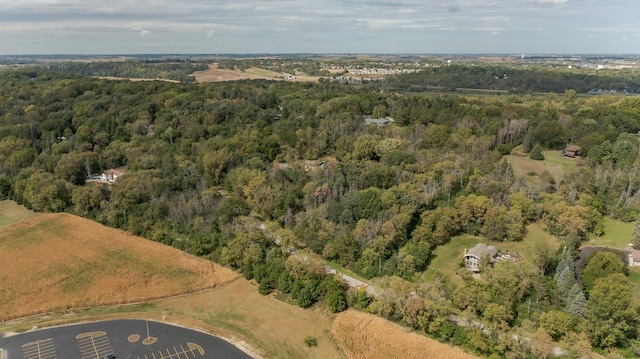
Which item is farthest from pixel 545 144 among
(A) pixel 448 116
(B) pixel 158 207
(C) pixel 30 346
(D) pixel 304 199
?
(C) pixel 30 346

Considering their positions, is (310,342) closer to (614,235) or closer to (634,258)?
(634,258)

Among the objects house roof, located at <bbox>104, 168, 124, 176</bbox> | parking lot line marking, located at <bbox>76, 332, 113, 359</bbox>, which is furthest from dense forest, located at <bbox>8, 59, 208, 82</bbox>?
parking lot line marking, located at <bbox>76, 332, 113, 359</bbox>

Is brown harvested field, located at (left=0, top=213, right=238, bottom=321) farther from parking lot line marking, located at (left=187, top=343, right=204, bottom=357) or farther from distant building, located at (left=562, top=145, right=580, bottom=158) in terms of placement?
distant building, located at (left=562, top=145, right=580, bottom=158)

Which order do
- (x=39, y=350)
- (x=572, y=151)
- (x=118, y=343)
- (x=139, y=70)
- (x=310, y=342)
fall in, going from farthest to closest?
(x=139, y=70), (x=572, y=151), (x=118, y=343), (x=310, y=342), (x=39, y=350)

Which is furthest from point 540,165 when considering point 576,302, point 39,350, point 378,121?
point 39,350

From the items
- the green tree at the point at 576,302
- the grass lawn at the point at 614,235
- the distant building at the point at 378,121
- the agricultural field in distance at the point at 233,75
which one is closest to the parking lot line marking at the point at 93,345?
the green tree at the point at 576,302

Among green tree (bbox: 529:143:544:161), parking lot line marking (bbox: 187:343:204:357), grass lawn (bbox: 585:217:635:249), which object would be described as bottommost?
parking lot line marking (bbox: 187:343:204:357)
